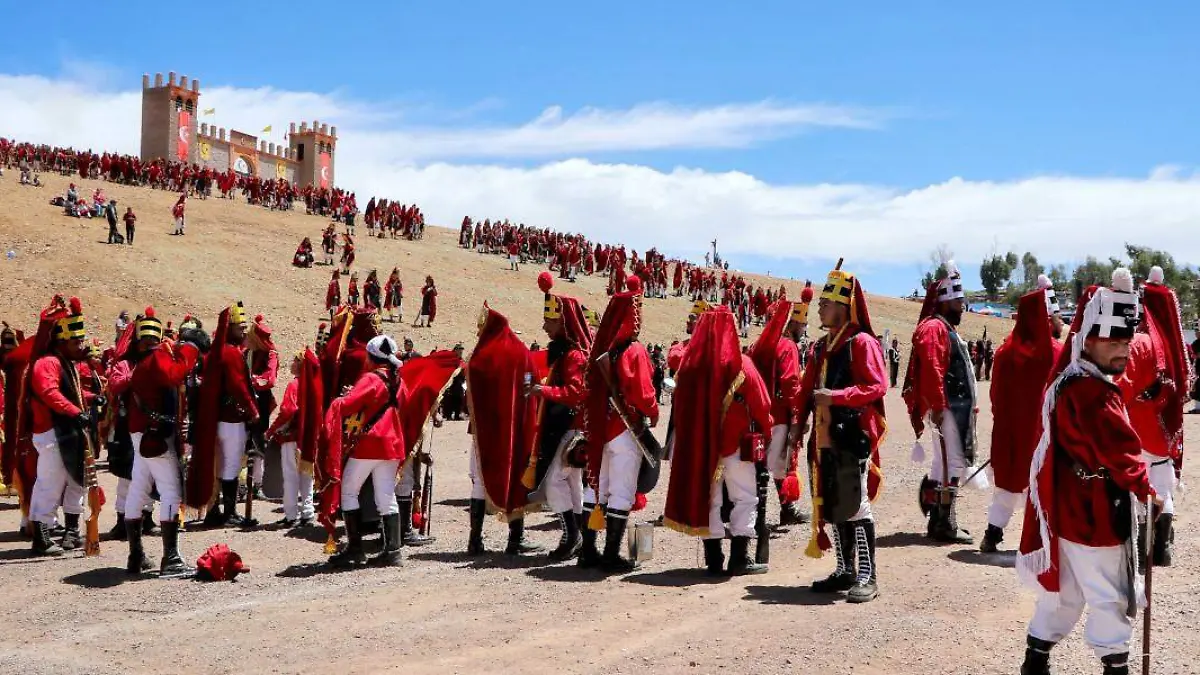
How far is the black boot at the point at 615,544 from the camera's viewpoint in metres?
7.93

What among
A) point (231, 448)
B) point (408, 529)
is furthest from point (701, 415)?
point (231, 448)

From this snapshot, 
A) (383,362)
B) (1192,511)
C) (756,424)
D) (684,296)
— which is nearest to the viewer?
(756,424)

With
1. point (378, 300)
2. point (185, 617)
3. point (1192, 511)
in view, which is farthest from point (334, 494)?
point (378, 300)

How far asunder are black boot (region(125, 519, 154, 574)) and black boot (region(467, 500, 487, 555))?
93.2 inches

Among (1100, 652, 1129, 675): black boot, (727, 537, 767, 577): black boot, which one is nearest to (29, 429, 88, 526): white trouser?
(727, 537, 767, 577): black boot

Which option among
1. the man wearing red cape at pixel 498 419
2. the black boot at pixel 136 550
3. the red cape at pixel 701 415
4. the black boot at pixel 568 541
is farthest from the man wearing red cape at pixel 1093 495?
the black boot at pixel 136 550

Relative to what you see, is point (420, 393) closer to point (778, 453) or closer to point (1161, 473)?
point (778, 453)

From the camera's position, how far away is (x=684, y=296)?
50.8 metres

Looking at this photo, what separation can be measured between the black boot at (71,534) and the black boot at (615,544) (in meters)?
4.54

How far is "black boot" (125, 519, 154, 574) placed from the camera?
8.09 m

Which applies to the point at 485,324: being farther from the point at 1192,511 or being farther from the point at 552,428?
the point at 1192,511

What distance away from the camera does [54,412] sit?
9.02 metres

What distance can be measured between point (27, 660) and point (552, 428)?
153 inches

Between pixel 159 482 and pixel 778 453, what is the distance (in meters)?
4.67
